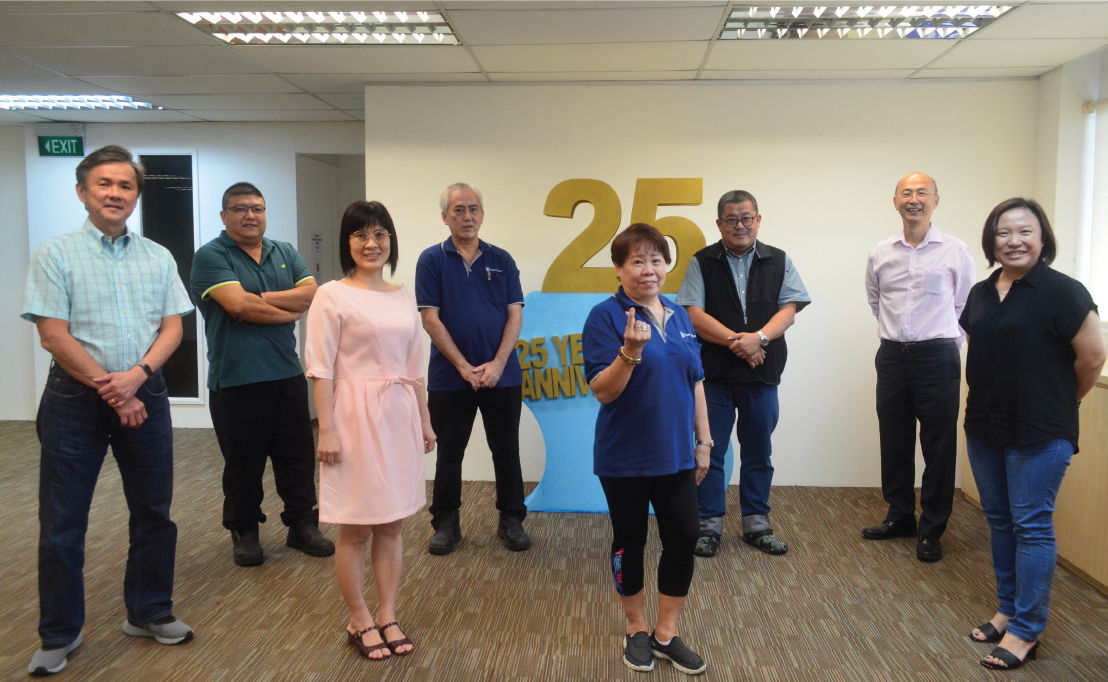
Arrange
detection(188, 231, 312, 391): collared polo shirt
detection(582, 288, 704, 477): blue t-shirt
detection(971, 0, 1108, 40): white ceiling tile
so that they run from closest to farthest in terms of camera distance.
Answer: detection(582, 288, 704, 477): blue t-shirt
detection(188, 231, 312, 391): collared polo shirt
detection(971, 0, 1108, 40): white ceiling tile

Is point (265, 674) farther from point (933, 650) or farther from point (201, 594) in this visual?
point (933, 650)

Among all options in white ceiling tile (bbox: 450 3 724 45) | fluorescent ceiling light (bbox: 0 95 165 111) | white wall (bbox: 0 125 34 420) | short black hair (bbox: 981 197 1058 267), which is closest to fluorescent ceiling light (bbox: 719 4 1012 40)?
white ceiling tile (bbox: 450 3 724 45)

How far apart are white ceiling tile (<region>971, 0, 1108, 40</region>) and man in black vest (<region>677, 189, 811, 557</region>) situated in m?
1.37

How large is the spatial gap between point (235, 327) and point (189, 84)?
7.69 ft

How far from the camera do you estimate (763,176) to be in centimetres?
471

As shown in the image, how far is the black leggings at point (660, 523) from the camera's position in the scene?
2.45 meters

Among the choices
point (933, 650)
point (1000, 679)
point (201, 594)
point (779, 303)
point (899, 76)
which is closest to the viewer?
point (1000, 679)

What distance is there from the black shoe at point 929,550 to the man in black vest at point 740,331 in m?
0.56

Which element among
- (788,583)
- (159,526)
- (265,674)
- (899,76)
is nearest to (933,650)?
(788,583)

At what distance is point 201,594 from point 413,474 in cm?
121

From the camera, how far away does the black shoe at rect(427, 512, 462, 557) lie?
12.0 feet

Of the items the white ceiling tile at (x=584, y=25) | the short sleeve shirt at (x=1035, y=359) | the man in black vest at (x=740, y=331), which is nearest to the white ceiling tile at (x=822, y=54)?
the white ceiling tile at (x=584, y=25)

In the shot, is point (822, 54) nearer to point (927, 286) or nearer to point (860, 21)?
point (860, 21)

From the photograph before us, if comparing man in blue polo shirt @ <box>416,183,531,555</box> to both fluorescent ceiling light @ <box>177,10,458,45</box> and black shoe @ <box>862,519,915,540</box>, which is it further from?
black shoe @ <box>862,519,915,540</box>
